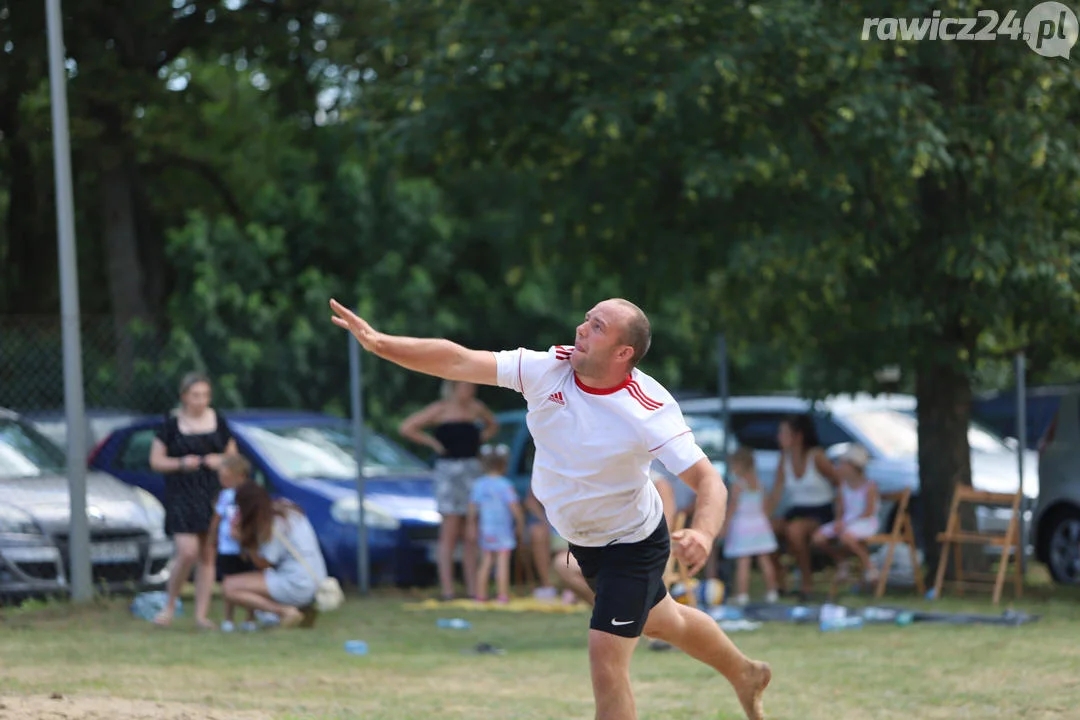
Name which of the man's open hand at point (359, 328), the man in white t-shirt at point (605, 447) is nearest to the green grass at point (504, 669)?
the man in white t-shirt at point (605, 447)

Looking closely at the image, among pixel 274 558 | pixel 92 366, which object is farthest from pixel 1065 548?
pixel 92 366

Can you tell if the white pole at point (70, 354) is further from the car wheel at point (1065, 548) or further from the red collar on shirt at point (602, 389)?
the car wheel at point (1065, 548)

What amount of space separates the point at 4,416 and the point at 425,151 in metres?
4.22

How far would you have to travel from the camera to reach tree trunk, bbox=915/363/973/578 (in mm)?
13703

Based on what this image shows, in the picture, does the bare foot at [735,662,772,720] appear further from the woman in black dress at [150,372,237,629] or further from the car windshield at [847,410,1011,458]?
the car windshield at [847,410,1011,458]

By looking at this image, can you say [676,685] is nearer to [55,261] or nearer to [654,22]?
[654,22]

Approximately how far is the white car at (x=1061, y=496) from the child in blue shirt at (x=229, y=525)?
6993mm

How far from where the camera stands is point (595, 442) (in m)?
5.86

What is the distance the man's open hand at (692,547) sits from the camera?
544cm

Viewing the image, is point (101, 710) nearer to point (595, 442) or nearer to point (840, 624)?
point (595, 442)

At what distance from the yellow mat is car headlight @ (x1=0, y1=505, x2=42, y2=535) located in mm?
3051

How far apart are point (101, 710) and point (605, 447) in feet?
9.08

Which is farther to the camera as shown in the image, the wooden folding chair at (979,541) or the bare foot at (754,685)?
the wooden folding chair at (979,541)

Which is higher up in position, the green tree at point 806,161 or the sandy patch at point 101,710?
the green tree at point 806,161
